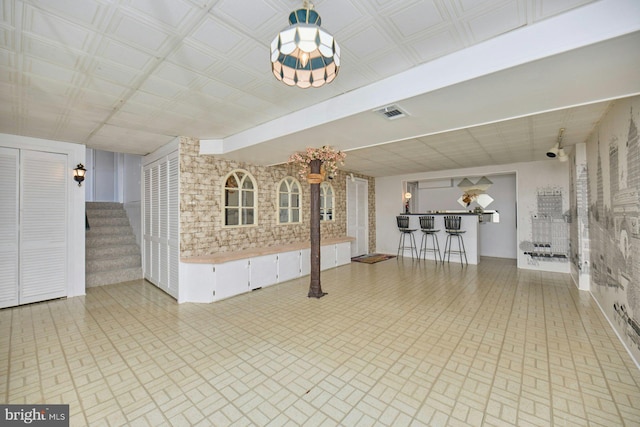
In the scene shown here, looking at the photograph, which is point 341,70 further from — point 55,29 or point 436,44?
point 55,29

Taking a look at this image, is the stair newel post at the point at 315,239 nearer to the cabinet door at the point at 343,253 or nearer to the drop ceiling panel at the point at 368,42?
the cabinet door at the point at 343,253

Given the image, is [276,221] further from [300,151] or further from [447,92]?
[447,92]

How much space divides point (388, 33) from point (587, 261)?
5.50 metres

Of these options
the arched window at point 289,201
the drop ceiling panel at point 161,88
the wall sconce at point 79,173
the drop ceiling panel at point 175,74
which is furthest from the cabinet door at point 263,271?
the wall sconce at point 79,173

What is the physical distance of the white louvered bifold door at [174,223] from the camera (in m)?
4.64

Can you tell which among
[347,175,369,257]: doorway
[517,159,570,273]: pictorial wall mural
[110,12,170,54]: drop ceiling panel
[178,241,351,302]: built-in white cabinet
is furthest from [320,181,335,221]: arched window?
[110,12,170,54]: drop ceiling panel

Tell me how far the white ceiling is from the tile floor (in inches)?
99.8

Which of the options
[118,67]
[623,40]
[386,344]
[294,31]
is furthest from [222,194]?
[623,40]

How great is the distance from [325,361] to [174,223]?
3.59m

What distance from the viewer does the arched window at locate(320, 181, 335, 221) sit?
25.0ft

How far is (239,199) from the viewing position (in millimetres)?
5500

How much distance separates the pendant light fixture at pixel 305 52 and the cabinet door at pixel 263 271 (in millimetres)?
3999

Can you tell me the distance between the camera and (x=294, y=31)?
4.45 feet

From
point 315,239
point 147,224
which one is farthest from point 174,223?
point 315,239
